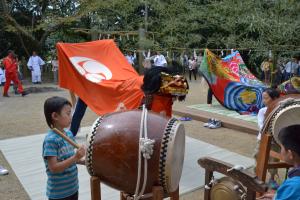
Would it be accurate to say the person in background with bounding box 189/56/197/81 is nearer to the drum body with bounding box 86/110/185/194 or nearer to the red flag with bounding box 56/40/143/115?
the red flag with bounding box 56/40/143/115

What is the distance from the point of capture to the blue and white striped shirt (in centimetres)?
196

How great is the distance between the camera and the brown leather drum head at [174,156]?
1895 millimetres

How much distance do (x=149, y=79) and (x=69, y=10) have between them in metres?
13.5

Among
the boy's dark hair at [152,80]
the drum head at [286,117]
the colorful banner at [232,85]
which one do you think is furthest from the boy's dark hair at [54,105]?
the colorful banner at [232,85]

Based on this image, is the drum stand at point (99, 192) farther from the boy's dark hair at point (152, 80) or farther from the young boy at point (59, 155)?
the boy's dark hair at point (152, 80)

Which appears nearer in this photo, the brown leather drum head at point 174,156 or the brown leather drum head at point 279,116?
the brown leather drum head at point 174,156

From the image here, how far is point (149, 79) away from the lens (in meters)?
3.46

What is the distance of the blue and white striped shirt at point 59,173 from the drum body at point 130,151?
14cm

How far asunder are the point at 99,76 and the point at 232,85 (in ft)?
12.5

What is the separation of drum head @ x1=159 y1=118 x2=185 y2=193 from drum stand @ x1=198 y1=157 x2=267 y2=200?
0.22 m

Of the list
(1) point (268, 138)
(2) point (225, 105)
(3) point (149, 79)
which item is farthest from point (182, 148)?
(2) point (225, 105)

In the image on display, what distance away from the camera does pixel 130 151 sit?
190cm

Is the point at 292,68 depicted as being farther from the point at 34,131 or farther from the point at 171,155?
the point at 171,155

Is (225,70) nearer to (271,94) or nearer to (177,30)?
(271,94)
